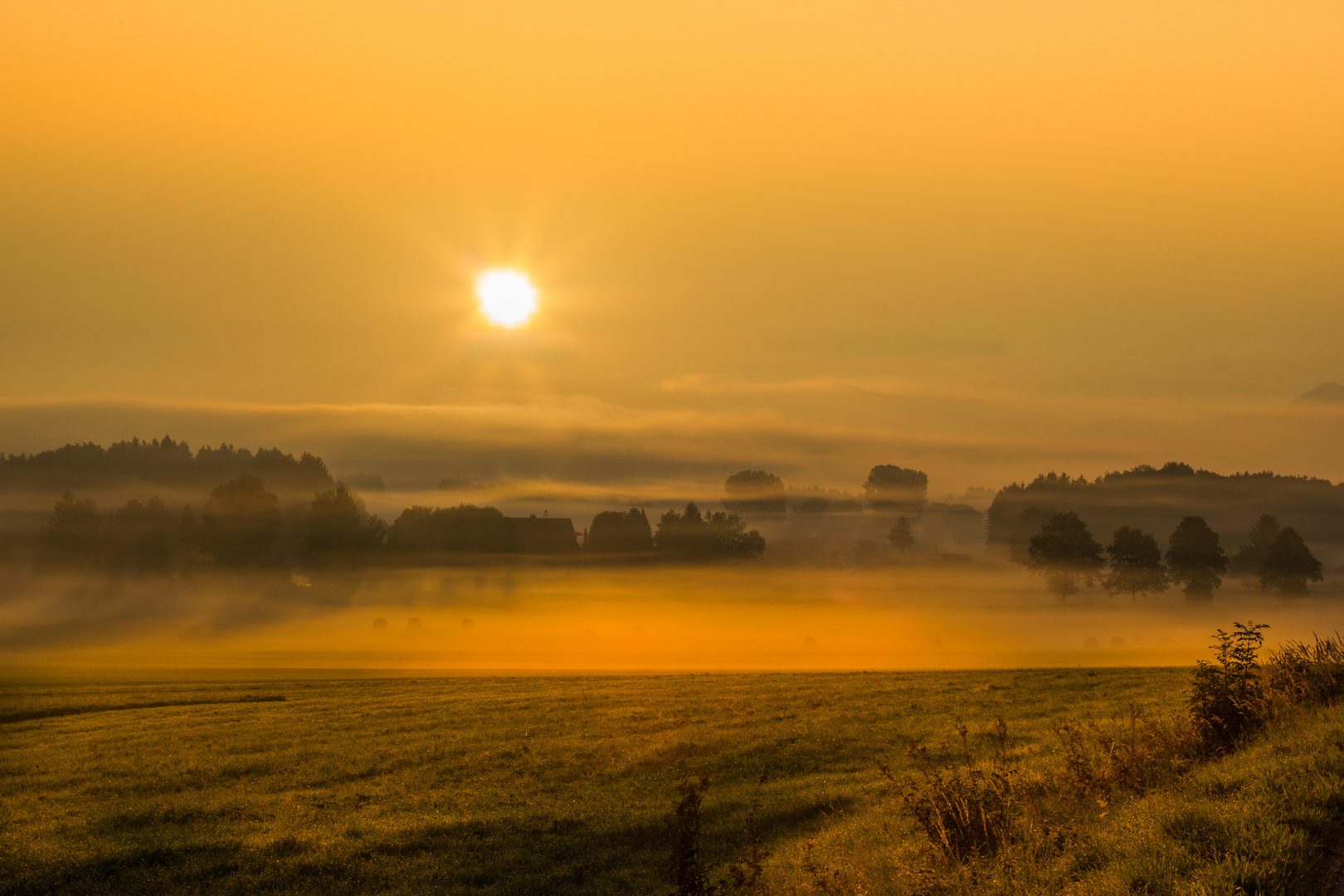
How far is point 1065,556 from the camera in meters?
107

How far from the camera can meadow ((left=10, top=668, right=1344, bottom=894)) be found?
551 inches

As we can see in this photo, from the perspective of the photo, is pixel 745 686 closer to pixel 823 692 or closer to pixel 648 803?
pixel 823 692

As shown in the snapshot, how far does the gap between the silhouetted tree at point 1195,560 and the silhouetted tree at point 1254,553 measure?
7.57 ft

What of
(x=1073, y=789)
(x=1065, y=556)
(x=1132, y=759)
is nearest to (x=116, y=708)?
(x=1073, y=789)

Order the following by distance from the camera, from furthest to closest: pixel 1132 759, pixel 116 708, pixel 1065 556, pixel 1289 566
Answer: pixel 1065 556 → pixel 1289 566 → pixel 116 708 → pixel 1132 759

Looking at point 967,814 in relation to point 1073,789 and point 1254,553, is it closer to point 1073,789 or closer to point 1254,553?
point 1073,789

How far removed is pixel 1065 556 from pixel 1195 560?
13501 millimetres

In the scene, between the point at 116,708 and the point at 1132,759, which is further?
the point at 116,708

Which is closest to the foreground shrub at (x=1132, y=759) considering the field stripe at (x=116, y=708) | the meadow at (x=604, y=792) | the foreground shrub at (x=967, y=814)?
the meadow at (x=604, y=792)

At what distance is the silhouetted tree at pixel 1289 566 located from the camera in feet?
324

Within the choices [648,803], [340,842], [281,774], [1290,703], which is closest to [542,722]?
[281,774]

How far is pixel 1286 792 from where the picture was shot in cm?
1372

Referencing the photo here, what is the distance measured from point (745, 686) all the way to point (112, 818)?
1117 inches

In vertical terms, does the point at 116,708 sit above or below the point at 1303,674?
below
